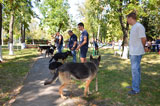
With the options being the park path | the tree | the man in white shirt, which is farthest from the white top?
the tree

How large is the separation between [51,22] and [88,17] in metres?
20.4

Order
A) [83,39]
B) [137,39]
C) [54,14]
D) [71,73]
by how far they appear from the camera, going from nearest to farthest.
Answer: [71,73]
[137,39]
[83,39]
[54,14]

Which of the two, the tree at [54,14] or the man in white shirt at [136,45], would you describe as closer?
the man in white shirt at [136,45]

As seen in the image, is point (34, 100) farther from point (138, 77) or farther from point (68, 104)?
point (138, 77)

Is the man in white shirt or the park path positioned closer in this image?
the park path

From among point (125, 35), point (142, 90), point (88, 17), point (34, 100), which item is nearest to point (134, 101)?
point (142, 90)

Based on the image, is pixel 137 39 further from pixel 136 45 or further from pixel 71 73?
pixel 71 73

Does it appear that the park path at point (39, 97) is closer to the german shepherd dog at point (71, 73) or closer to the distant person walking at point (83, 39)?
the german shepherd dog at point (71, 73)

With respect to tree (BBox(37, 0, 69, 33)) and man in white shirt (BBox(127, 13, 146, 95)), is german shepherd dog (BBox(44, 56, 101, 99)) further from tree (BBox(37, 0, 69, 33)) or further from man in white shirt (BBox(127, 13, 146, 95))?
tree (BBox(37, 0, 69, 33))

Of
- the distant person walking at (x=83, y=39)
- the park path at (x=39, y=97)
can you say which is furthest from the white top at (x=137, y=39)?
the park path at (x=39, y=97)

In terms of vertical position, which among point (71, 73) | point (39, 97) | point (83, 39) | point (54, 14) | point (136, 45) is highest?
point (54, 14)

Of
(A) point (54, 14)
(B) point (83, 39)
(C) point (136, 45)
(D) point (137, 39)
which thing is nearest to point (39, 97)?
(B) point (83, 39)

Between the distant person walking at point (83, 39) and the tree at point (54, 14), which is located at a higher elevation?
the tree at point (54, 14)

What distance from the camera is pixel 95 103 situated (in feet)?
A: 13.1
